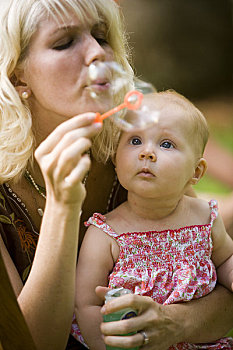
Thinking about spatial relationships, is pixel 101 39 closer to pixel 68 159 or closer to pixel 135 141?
pixel 135 141

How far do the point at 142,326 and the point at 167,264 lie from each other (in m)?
0.22

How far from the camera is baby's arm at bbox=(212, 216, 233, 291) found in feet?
5.86

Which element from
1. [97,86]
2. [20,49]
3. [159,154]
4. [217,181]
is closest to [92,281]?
[159,154]

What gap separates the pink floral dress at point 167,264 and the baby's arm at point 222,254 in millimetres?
33

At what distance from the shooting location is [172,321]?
1.64 meters

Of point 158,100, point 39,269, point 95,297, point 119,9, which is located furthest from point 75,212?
point 119,9

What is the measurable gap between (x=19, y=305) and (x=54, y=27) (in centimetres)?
74

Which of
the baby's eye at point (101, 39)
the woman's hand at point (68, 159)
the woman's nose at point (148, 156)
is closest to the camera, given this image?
the woman's hand at point (68, 159)

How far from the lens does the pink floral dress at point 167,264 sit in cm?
165

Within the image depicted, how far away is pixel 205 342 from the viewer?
5.79 ft

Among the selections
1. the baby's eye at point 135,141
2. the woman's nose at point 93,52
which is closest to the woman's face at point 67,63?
the woman's nose at point 93,52

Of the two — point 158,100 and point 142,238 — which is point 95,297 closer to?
point 142,238

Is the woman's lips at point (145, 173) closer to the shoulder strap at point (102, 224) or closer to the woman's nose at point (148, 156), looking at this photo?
the woman's nose at point (148, 156)

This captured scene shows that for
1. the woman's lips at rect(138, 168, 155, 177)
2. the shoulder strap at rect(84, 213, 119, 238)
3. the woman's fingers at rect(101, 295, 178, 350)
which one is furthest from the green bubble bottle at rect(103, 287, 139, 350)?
the woman's lips at rect(138, 168, 155, 177)
